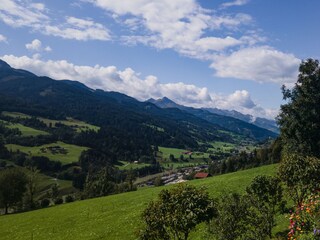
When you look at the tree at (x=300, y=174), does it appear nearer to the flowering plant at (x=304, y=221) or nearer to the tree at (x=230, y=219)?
the tree at (x=230, y=219)

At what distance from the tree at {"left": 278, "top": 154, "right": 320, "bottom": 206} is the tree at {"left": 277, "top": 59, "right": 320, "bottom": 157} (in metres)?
33.0

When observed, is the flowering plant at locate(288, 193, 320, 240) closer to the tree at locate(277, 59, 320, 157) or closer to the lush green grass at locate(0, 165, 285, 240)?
the lush green grass at locate(0, 165, 285, 240)

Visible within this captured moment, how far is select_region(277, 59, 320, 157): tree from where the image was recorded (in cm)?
5538

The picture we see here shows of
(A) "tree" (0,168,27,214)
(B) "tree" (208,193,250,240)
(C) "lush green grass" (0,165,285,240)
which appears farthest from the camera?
(A) "tree" (0,168,27,214)

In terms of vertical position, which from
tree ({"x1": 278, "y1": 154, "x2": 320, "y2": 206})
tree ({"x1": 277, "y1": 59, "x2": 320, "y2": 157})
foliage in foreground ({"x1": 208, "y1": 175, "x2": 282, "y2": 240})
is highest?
tree ({"x1": 277, "y1": 59, "x2": 320, "y2": 157})

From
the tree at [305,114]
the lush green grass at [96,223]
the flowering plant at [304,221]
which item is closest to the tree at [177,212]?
the flowering plant at [304,221]

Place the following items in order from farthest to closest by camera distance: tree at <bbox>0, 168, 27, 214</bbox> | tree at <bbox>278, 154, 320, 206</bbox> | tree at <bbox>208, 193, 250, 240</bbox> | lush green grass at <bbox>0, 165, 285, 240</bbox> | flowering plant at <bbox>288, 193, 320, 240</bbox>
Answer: tree at <bbox>0, 168, 27, 214</bbox> → lush green grass at <bbox>0, 165, 285, 240</bbox> → tree at <bbox>278, 154, 320, 206</bbox> → tree at <bbox>208, 193, 250, 240</bbox> → flowering plant at <bbox>288, 193, 320, 240</bbox>

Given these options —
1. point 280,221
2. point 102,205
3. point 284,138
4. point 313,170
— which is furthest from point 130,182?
point 313,170

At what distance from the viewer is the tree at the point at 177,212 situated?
722 inches

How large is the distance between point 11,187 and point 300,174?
92523 mm

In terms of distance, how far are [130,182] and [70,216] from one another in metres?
68.4

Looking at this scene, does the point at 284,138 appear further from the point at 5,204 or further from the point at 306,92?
the point at 5,204

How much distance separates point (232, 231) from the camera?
792 inches

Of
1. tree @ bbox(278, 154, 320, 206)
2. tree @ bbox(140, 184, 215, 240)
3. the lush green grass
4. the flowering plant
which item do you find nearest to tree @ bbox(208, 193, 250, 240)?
tree @ bbox(140, 184, 215, 240)
